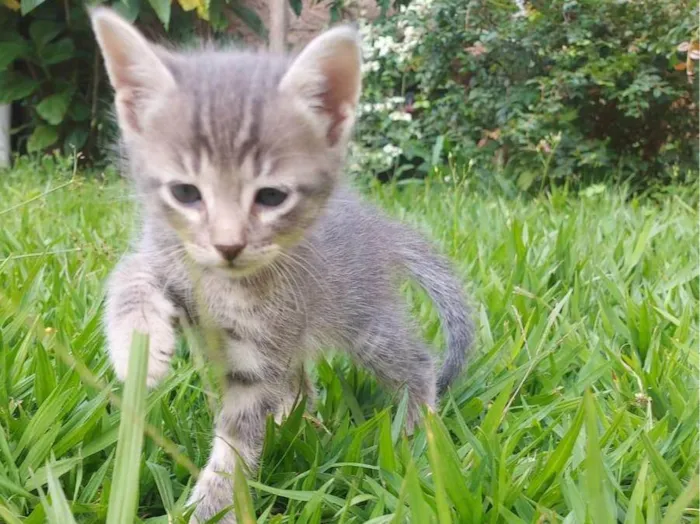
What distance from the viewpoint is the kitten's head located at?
50.1 inches

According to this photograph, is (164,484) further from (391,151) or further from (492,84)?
(492,84)

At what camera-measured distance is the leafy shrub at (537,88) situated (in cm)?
525

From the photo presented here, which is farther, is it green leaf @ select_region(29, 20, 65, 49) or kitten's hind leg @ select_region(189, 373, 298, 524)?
green leaf @ select_region(29, 20, 65, 49)

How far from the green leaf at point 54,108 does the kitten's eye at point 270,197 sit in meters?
4.60

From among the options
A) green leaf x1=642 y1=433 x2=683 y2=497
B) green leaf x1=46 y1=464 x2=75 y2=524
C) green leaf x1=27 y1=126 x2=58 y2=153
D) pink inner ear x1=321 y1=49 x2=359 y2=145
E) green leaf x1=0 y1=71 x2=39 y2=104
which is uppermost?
pink inner ear x1=321 y1=49 x2=359 y2=145

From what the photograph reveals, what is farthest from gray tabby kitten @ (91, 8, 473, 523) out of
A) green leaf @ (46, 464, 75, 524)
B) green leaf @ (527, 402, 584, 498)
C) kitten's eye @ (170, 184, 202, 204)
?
green leaf @ (527, 402, 584, 498)

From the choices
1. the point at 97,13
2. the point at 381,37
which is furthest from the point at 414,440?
the point at 381,37

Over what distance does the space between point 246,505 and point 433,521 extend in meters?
0.28

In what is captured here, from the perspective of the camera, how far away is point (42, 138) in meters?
5.53

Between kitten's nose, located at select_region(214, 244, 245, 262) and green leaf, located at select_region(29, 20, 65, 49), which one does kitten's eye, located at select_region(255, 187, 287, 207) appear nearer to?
kitten's nose, located at select_region(214, 244, 245, 262)

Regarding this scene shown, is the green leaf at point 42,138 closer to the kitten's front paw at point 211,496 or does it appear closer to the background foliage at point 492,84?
the background foliage at point 492,84

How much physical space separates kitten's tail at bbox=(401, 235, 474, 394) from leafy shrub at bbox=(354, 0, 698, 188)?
2983 mm

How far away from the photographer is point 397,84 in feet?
19.6

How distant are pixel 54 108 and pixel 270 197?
185 inches
